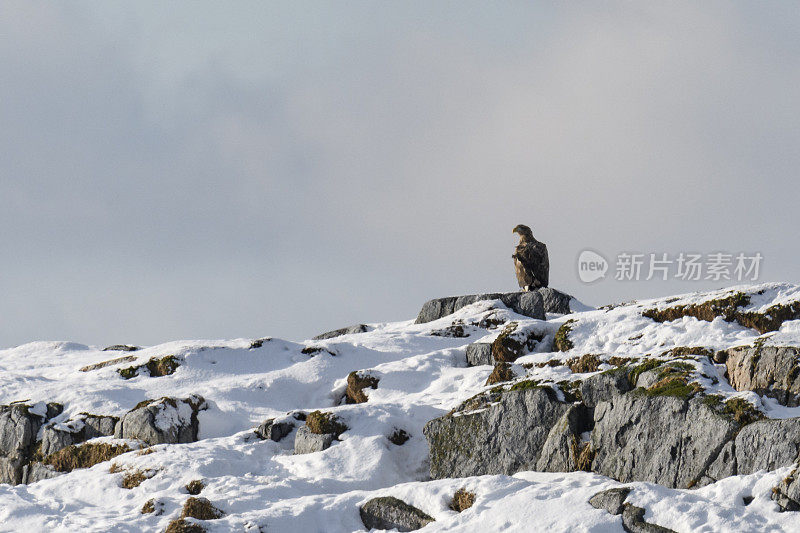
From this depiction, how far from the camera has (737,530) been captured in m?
11.2

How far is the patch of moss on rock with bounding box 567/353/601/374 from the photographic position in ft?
71.3

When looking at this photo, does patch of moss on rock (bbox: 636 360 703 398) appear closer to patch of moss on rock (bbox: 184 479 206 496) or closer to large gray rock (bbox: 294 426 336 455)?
large gray rock (bbox: 294 426 336 455)

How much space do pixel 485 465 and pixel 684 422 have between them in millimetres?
4532

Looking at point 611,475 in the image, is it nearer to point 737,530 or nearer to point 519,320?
point 737,530

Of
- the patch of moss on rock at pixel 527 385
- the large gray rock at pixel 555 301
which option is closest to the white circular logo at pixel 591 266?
the large gray rock at pixel 555 301

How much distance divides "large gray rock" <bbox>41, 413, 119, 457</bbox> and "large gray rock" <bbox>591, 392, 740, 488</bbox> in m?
13.6

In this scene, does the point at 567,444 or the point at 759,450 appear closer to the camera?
the point at 759,450

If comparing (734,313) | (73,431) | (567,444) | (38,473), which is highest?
(734,313)

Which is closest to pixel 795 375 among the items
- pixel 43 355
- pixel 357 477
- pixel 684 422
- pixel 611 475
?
pixel 684 422

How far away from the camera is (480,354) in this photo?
1001 inches

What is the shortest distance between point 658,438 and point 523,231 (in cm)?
2245

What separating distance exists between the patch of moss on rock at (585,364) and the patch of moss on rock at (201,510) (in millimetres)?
11051

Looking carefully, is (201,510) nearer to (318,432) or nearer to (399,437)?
(318,432)

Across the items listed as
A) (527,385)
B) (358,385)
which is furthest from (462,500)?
(358,385)
